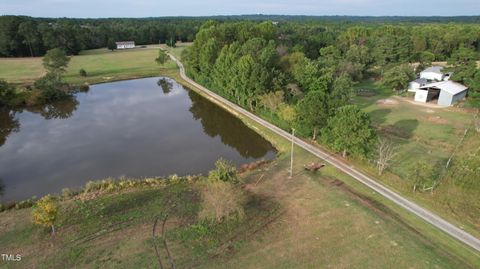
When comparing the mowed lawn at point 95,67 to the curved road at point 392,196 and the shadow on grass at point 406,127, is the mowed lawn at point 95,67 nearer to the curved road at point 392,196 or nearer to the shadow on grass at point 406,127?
the curved road at point 392,196

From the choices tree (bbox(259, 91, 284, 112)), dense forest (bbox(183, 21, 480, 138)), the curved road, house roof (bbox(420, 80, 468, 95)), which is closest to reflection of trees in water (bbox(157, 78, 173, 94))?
dense forest (bbox(183, 21, 480, 138))

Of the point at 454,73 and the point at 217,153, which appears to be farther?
the point at 454,73

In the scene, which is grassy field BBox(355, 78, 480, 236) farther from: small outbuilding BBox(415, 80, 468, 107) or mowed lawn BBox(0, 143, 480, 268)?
mowed lawn BBox(0, 143, 480, 268)

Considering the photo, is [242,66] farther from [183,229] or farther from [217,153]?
[183,229]

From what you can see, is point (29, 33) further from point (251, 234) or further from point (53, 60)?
point (251, 234)

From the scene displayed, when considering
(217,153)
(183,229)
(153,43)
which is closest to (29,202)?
(183,229)

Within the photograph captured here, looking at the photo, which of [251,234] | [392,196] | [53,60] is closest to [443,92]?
[392,196]
